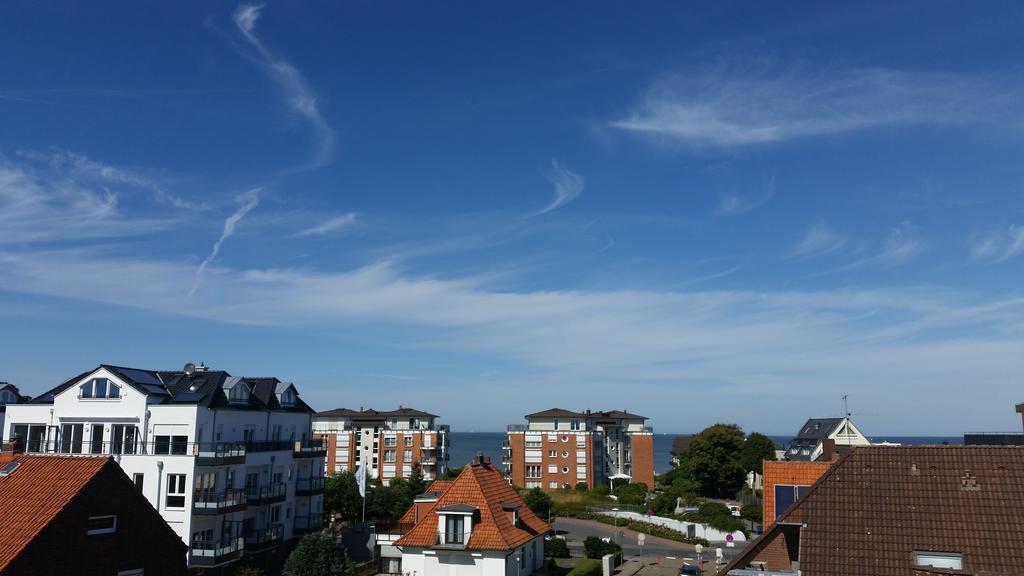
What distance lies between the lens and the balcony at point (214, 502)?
3950 centimetres

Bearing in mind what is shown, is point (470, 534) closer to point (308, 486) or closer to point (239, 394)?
point (239, 394)

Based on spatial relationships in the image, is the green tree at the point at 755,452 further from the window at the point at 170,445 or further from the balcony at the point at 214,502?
the window at the point at 170,445

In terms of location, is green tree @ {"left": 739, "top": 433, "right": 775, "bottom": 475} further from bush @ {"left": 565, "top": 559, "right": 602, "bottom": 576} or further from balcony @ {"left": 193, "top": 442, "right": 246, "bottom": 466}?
balcony @ {"left": 193, "top": 442, "right": 246, "bottom": 466}

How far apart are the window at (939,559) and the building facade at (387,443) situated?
7890 cm

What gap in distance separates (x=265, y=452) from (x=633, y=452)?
71.6m

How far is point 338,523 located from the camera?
60500 millimetres

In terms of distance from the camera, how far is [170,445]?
40.6m

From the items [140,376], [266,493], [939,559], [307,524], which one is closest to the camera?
[939,559]

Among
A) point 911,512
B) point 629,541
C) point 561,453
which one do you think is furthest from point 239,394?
point 561,453

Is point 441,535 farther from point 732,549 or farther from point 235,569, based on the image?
point 732,549

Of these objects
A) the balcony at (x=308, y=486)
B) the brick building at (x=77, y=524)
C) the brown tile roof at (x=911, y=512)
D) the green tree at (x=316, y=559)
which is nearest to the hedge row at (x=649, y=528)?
the balcony at (x=308, y=486)

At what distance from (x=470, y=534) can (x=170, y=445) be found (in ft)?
56.6

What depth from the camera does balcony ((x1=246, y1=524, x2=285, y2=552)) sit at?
43.1 m

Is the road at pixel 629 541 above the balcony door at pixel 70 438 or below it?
below
